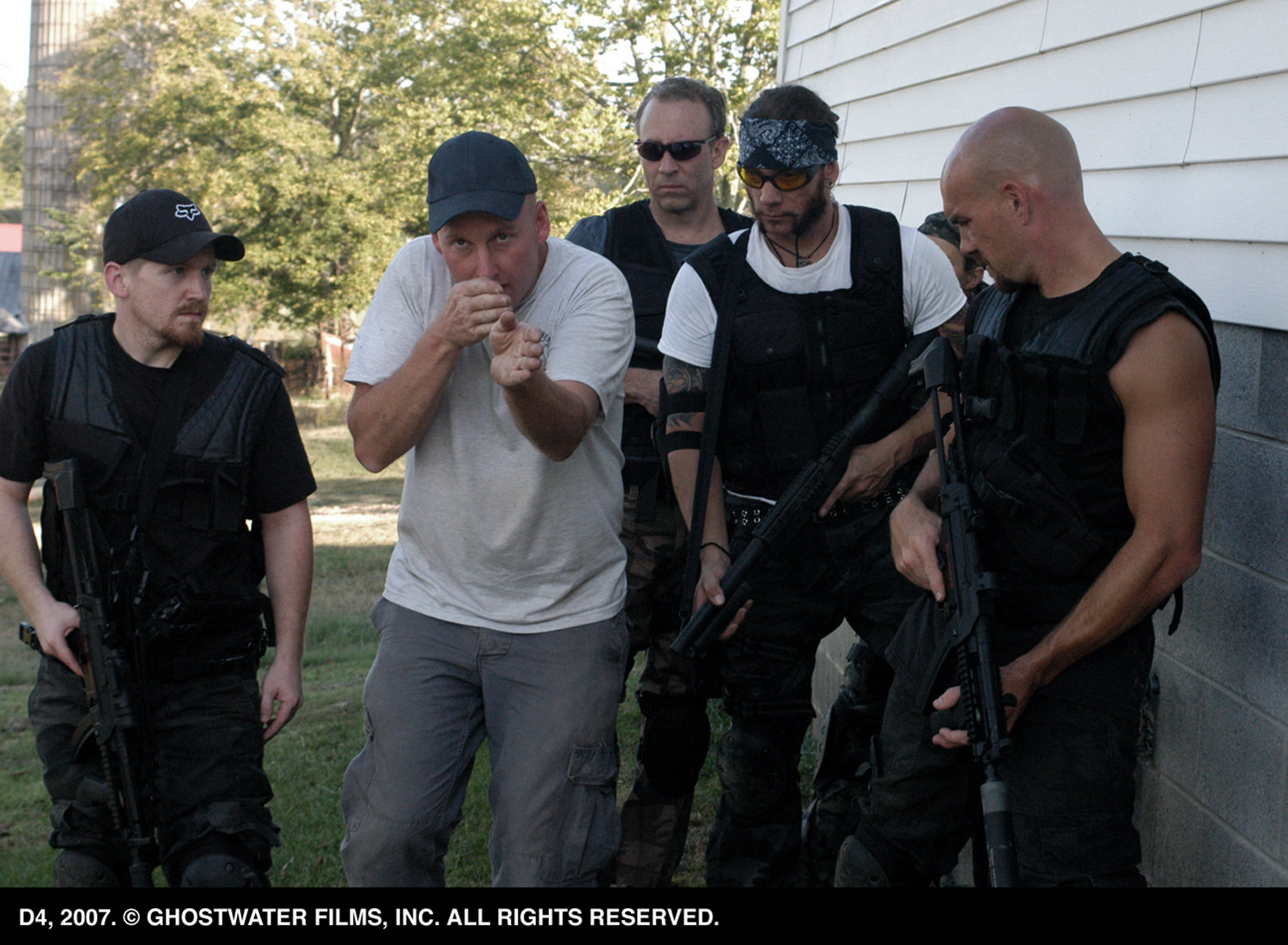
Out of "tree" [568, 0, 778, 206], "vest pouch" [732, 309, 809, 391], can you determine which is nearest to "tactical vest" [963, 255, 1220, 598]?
"vest pouch" [732, 309, 809, 391]

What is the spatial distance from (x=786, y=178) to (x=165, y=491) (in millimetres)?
1970

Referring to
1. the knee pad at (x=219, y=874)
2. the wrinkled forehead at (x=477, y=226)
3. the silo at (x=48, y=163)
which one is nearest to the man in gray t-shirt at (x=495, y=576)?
the wrinkled forehead at (x=477, y=226)

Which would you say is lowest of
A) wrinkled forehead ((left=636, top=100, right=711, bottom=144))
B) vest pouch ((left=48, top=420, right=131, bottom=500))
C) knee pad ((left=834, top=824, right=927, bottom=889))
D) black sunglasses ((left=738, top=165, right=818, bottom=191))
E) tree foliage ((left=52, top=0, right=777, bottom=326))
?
knee pad ((left=834, top=824, right=927, bottom=889))

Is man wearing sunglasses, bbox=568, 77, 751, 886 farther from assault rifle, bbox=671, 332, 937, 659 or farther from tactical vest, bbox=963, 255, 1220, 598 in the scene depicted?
tactical vest, bbox=963, 255, 1220, 598

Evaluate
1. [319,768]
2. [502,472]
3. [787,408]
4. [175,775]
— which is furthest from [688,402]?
[319,768]

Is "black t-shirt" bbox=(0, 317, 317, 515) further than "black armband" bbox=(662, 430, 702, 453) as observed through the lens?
No

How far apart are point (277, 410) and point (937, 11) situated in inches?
127

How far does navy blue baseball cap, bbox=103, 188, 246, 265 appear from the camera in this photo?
333 cm

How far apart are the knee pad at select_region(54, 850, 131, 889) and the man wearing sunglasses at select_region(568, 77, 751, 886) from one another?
1.58m

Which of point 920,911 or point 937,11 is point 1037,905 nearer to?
point 920,911

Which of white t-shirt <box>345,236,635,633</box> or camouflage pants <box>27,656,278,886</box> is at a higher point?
white t-shirt <box>345,236,635,633</box>

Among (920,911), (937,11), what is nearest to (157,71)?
(937,11)

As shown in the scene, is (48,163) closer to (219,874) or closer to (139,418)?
(139,418)

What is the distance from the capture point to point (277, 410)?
11.5 ft
